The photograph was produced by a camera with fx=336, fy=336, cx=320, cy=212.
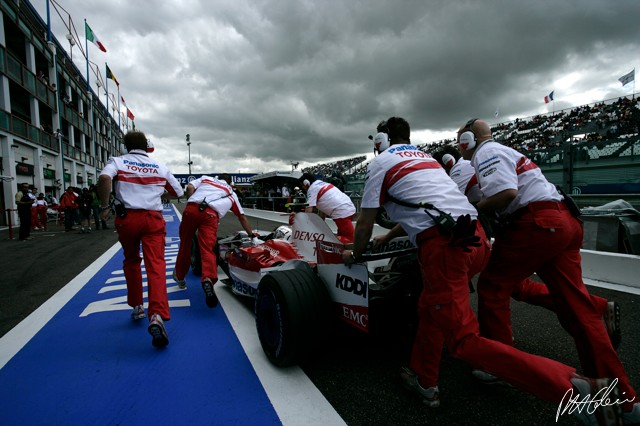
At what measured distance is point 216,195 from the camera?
417 centimetres

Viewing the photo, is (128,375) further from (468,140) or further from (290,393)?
(468,140)

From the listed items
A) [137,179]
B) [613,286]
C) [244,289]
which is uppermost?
[137,179]

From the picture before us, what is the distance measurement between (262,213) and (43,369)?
16774 mm

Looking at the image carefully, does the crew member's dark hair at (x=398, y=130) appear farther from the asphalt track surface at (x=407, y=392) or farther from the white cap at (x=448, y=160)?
the white cap at (x=448, y=160)

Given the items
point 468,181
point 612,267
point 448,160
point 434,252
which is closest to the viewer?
point 434,252

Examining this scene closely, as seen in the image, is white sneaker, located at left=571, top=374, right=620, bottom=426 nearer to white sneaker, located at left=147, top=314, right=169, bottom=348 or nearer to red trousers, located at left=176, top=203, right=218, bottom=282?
white sneaker, located at left=147, top=314, right=169, bottom=348

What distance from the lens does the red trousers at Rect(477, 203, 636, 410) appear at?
73.7 inches

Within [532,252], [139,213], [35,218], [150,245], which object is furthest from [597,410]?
[35,218]

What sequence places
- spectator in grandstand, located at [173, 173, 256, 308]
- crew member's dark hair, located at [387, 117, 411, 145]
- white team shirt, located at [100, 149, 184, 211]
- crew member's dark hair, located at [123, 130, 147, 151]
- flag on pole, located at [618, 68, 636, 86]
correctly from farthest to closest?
flag on pole, located at [618, 68, 636, 86] < spectator in grandstand, located at [173, 173, 256, 308] < crew member's dark hair, located at [123, 130, 147, 151] < white team shirt, located at [100, 149, 184, 211] < crew member's dark hair, located at [387, 117, 411, 145]

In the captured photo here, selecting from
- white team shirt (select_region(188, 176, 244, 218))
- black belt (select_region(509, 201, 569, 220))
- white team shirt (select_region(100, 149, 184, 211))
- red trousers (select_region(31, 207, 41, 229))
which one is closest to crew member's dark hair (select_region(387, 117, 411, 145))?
black belt (select_region(509, 201, 569, 220))

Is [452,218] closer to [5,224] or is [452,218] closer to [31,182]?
[5,224]

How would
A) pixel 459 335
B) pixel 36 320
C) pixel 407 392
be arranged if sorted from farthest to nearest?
1. pixel 36 320
2. pixel 407 392
3. pixel 459 335

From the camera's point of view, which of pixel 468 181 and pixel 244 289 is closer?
pixel 468 181

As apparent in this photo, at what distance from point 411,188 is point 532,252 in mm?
839
